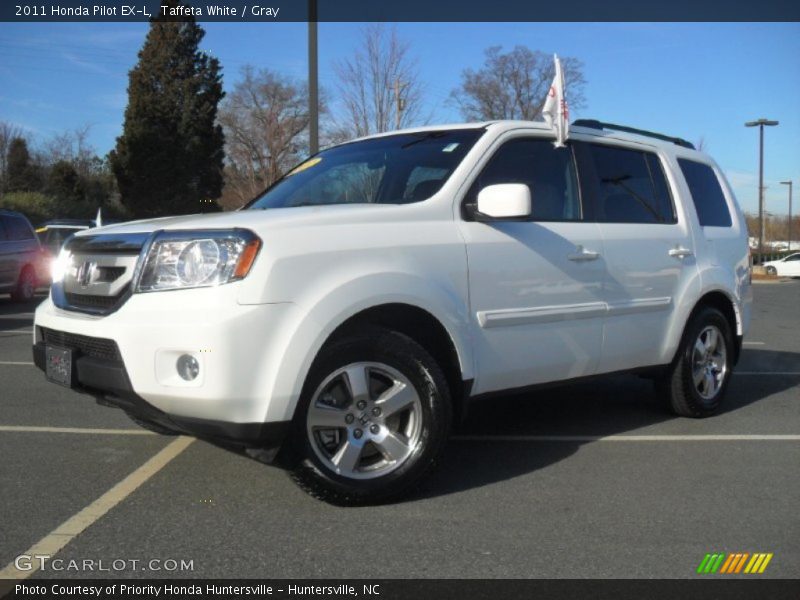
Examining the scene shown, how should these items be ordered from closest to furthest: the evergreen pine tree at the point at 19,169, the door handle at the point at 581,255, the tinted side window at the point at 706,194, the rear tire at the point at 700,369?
the door handle at the point at 581,255 → the rear tire at the point at 700,369 → the tinted side window at the point at 706,194 → the evergreen pine tree at the point at 19,169

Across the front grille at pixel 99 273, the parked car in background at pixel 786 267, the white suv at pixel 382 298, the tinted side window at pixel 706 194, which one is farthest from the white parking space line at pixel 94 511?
the parked car in background at pixel 786 267

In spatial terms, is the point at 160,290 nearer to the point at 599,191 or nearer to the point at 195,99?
the point at 599,191

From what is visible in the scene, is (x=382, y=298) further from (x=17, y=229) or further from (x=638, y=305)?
(x=17, y=229)

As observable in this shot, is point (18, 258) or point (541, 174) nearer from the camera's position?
point (541, 174)

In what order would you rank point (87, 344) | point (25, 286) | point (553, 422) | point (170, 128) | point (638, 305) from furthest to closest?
point (170, 128) < point (25, 286) < point (553, 422) < point (638, 305) < point (87, 344)

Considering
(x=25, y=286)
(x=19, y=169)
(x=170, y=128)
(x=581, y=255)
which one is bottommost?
(x=25, y=286)

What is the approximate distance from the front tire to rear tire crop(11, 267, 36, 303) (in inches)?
528

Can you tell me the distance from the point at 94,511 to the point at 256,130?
50.0 metres

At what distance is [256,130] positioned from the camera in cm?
5144

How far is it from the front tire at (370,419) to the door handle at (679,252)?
7.32 feet

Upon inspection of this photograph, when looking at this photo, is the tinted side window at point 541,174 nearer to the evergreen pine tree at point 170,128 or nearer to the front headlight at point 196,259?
the front headlight at point 196,259

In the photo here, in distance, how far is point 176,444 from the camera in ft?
15.6

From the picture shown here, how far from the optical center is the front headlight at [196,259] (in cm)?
331
